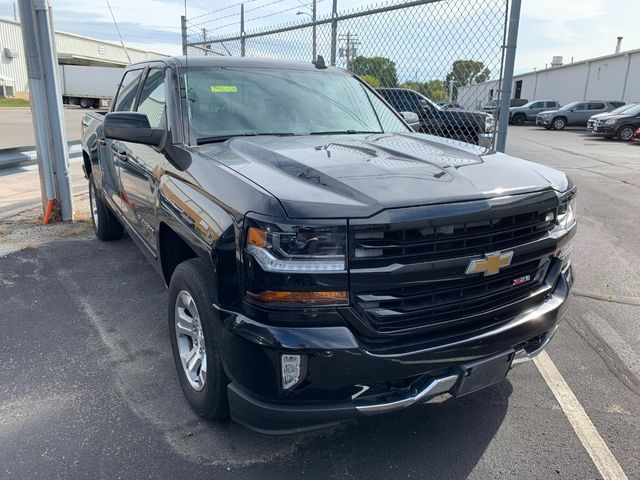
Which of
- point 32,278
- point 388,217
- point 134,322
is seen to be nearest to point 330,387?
point 388,217

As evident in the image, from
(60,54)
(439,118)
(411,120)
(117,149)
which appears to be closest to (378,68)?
(439,118)

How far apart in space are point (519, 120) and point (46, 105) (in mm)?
33672

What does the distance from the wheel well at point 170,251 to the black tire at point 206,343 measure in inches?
14.2

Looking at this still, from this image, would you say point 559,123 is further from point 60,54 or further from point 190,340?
point 60,54

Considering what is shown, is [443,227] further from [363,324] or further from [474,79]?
[474,79]

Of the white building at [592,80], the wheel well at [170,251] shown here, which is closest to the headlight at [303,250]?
the wheel well at [170,251]

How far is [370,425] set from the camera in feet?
9.07

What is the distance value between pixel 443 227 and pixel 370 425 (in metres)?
1.23

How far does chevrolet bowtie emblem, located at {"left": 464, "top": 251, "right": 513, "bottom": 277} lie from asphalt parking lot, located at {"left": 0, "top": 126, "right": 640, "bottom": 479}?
37.7 inches

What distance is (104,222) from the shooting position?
582 cm

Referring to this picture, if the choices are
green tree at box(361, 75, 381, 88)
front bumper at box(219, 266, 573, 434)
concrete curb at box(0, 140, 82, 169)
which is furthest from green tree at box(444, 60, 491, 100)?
concrete curb at box(0, 140, 82, 169)

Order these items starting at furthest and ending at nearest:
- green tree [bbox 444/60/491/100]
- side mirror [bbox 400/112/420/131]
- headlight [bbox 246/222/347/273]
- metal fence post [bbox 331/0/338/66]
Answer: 1. metal fence post [bbox 331/0/338/66]
2. green tree [bbox 444/60/491/100]
3. side mirror [bbox 400/112/420/131]
4. headlight [bbox 246/222/347/273]

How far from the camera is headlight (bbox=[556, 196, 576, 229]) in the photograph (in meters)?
2.70

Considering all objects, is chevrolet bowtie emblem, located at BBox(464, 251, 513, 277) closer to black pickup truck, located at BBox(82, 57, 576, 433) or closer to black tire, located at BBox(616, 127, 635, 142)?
black pickup truck, located at BBox(82, 57, 576, 433)
